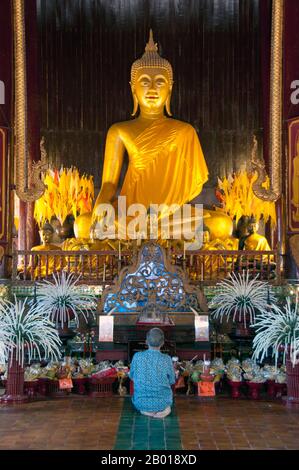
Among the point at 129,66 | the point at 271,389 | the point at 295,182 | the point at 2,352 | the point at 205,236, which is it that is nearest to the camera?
the point at 2,352

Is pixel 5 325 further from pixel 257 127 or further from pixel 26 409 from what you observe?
pixel 257 127

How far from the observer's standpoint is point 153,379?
4.75 m

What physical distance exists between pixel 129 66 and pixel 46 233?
3108 millimetres

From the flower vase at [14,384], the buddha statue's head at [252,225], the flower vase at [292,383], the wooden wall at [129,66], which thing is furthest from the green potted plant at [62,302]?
the wooden wall at [129,66]

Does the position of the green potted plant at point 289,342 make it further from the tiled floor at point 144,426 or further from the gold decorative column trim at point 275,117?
the gold decorative column trim at point 275,117

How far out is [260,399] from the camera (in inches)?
224

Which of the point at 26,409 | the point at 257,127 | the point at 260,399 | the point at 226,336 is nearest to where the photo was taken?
the point at 26,409

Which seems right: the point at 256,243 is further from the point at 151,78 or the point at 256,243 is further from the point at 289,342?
the point at 289,342

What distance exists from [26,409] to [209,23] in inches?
286

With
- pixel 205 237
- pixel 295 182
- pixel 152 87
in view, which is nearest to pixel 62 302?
pixel 205 237

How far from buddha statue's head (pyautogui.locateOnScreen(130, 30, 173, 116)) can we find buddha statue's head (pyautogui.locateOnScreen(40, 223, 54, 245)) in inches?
82.3

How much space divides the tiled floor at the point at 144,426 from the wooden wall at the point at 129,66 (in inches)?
230

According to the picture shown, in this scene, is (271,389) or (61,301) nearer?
(271,389)
